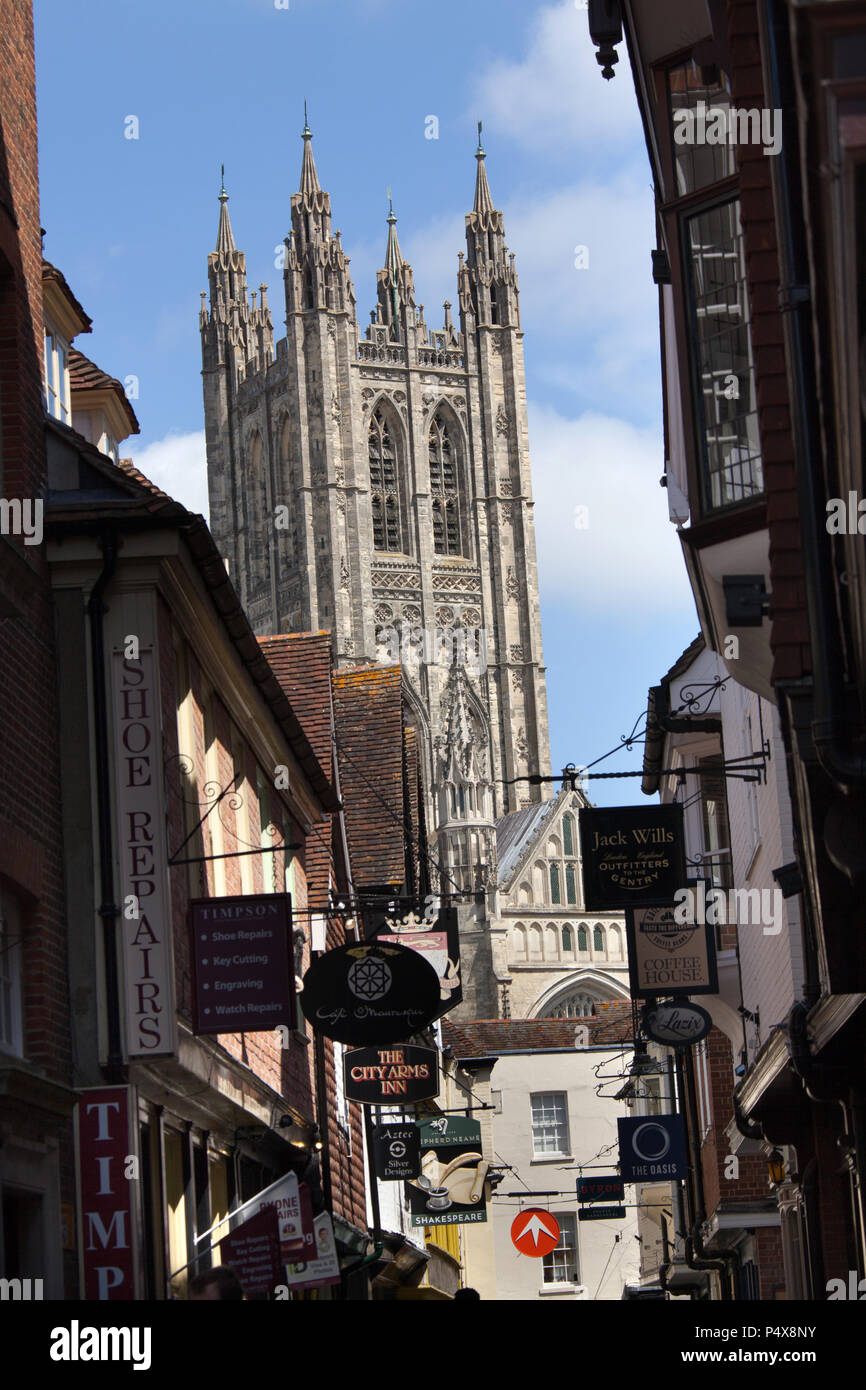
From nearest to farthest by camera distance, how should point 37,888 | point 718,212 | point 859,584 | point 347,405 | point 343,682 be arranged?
1. point 859,584
2. point 37,888
3. point 718,212
4. point 343,682
5. point 347,405

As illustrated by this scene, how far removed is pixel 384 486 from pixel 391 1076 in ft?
287

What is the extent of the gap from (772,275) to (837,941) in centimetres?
347

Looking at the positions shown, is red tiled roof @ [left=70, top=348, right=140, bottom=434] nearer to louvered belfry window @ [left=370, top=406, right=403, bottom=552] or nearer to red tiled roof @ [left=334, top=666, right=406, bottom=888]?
red tiled roof @ [left=334, top=666, right=406, bottom=888]

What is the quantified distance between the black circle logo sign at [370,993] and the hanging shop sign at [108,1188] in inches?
127

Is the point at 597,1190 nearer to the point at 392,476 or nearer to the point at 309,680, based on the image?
the point at 309,680

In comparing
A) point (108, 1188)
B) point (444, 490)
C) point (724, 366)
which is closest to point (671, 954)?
point (724, 366)

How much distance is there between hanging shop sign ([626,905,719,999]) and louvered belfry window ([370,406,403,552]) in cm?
8577

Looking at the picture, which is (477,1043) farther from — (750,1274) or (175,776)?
(175,776)

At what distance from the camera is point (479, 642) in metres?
106

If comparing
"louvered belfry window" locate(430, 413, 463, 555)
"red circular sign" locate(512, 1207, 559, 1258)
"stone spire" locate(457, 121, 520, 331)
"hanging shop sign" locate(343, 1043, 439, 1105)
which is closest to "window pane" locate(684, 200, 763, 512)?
"hanging shop sign" locate(343, 1043, 439, 1105)

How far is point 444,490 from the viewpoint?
358 feet

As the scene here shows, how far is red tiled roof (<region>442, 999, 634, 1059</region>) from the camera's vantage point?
4975cm

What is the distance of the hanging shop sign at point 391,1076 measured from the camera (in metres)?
21.1
